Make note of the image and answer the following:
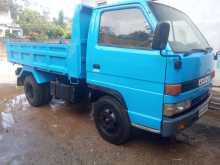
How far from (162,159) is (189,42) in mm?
1828

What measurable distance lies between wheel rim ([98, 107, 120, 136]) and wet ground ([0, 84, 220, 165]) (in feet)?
0.79

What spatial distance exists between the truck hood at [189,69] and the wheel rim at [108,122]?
1.22 metres

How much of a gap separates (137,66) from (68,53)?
1532 mm

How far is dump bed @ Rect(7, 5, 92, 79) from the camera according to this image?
3.76 meters

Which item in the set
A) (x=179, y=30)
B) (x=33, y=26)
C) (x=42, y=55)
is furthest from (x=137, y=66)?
(x=33, y=26)

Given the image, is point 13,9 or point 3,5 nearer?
point 3,5

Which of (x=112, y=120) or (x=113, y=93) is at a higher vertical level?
(x=113, y=93)

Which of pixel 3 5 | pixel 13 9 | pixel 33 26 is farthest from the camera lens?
pixel 13 9

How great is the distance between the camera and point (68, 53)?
3.95 meters

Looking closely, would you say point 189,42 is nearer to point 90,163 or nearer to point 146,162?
point 146,162

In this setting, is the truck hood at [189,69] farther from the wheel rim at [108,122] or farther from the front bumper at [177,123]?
the wheel rim at [108,122]

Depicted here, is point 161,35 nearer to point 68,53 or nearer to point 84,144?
point 68,53

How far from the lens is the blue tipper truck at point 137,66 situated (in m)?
2.76

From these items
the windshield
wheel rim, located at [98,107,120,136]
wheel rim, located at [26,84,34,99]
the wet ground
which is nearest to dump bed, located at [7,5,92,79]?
wheel rim, located at [26,84,34,99]
